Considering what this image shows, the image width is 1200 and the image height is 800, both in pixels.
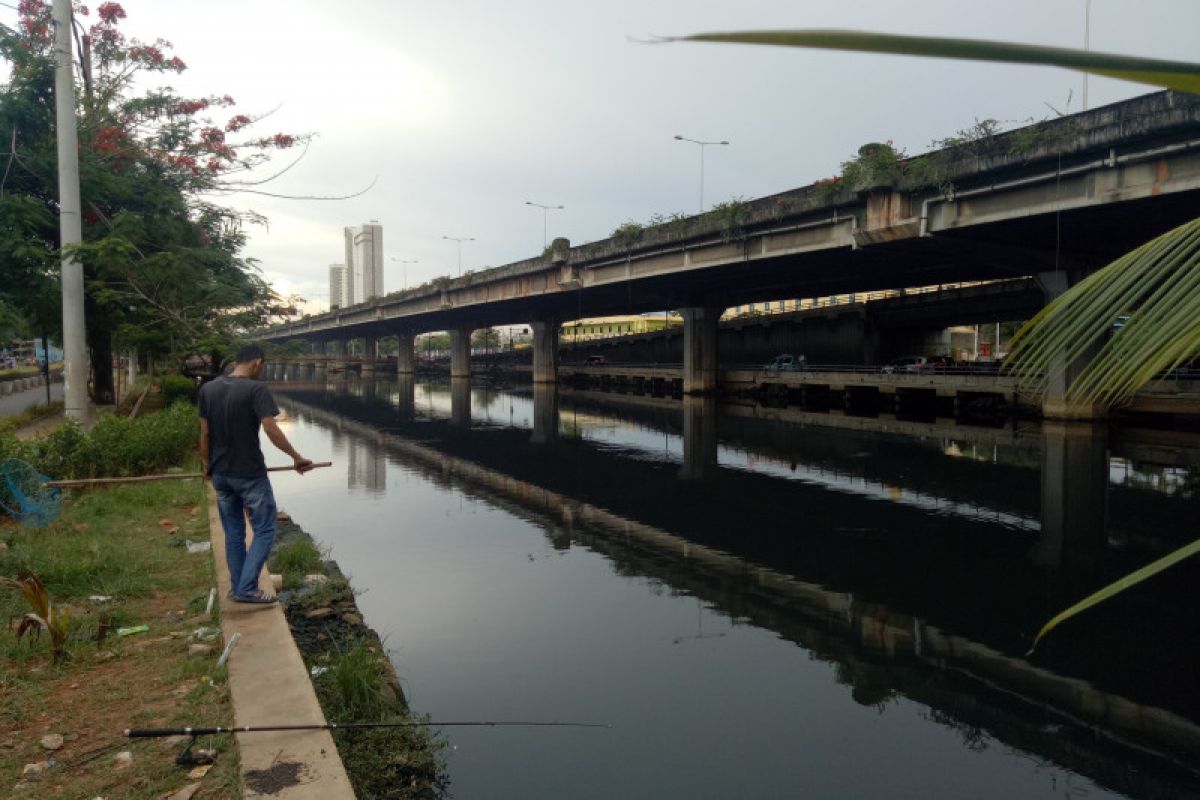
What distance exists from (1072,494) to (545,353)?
4504 cm

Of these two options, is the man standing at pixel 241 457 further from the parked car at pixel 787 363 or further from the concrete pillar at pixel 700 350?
the parked car at pixel 787 363

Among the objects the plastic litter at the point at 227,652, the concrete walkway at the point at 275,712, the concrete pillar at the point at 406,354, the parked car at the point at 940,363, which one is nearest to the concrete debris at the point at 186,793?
the concrete walkway at the point at 275,712

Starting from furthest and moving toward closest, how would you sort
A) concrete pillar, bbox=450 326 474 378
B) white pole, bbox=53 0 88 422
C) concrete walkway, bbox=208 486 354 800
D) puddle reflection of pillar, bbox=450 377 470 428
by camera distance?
concrete pillar, bbox=450 326 474 378
puddle reflection of pillar, bbox=450 377 470 428
white pole, bbox=53 0 88 422
concrete walkway, bbox=208 486 354 800

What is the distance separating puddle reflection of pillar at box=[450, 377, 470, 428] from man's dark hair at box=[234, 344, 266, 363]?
24311mm

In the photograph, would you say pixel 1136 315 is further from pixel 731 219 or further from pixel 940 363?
pixel 940 363

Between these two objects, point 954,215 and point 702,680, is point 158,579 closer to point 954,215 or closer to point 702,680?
point 702,680

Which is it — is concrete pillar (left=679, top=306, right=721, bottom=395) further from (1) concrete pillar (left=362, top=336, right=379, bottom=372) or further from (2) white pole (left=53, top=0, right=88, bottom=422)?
(1) concrete pillar (left=362, top=336, right=379, bottom=372)

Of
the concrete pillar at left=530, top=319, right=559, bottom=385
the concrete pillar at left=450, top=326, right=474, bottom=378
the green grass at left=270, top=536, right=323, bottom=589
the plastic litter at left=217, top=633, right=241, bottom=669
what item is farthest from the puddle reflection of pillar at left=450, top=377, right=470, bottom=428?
the plastic litter at left=217, top=633, right=241, bottom=669

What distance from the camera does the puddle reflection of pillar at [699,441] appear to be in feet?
61.5

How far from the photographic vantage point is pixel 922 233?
23.7 metres

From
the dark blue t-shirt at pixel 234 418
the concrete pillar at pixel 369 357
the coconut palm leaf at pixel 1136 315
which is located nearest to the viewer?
the coconut palm leaf at pixel 1136 315

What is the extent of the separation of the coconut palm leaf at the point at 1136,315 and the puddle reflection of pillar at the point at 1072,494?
10346mm

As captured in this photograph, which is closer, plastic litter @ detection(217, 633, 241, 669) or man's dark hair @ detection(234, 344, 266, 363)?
plastic litter @ detection(217, 633, 241, 669)

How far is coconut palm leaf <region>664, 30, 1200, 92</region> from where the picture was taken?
92cm
